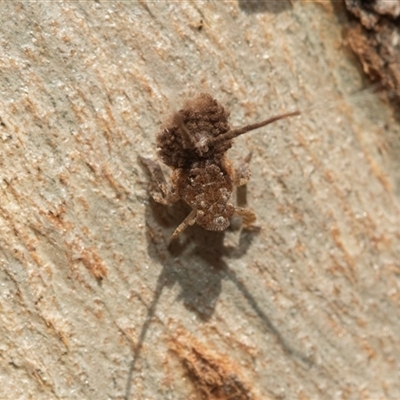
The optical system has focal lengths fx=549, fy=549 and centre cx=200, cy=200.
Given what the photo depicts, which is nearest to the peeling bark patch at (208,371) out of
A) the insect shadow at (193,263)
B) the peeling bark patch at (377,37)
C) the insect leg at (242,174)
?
the insect shadow at (193,263)

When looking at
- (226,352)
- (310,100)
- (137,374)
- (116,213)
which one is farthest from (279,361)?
(310,100)

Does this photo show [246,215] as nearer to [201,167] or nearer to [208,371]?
[201,167]

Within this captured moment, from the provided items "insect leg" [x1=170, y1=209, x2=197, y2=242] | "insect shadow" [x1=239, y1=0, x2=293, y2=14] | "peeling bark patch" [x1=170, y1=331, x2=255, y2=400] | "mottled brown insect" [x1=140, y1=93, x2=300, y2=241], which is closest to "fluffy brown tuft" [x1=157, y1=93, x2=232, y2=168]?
"mottled brown insect" [x1=140, y1=93, x2=300, y2=241]

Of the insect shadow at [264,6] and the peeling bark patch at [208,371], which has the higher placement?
the insect shadow at [264,6]

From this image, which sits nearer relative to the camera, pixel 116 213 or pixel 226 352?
pixel 116 213

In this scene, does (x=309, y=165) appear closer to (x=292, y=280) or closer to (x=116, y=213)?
(x=292, y=280)

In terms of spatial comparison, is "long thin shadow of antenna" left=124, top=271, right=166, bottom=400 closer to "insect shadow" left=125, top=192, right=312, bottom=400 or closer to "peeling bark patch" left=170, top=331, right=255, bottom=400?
"insect shadow" left=125, top=192, right=312, bottom=400

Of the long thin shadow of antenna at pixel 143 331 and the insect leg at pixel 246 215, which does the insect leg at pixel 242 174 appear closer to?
the insect leg at pixel 246 215

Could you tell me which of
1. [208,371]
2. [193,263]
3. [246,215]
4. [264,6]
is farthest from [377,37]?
[208,371]
